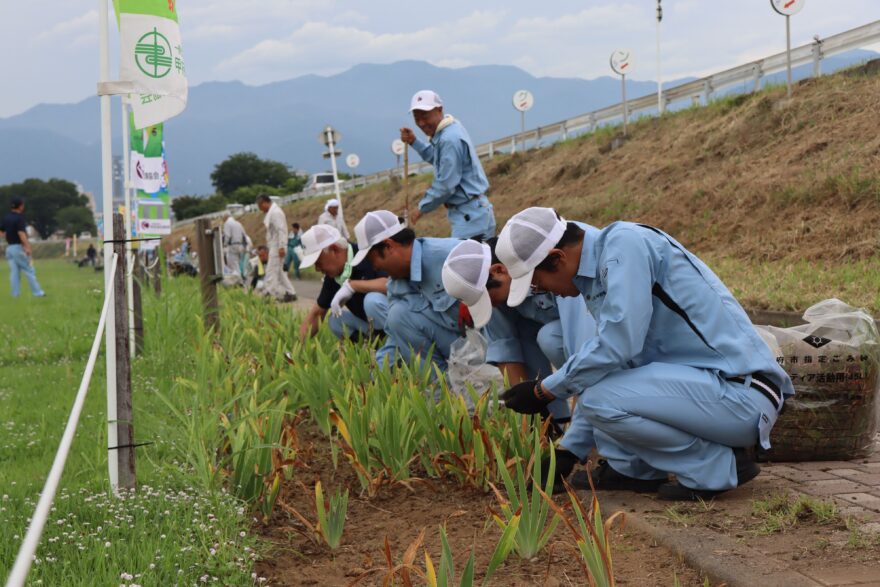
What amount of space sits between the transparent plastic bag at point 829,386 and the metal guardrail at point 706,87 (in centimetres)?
972

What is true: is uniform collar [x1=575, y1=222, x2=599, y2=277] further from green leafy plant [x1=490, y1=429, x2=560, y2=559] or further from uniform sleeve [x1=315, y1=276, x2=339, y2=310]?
uniform sleeve [x1=315, y1=276, x2=339, y2=310]

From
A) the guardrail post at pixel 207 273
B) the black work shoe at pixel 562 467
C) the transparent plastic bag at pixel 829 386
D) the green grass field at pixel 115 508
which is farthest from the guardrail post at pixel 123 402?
the guardrail post at pixel 207 273

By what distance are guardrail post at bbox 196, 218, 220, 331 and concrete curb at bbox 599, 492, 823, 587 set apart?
5.02m

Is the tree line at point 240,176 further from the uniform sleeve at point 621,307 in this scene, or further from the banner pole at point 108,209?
the uniform sleeve at point 621,307

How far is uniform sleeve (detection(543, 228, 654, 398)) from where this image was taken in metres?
3.36

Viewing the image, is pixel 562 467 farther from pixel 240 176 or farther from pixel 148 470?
pixel 240 176

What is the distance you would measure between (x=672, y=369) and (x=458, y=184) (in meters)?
3.81

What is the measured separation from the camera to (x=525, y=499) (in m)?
2.92

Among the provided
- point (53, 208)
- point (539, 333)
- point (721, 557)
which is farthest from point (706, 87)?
point (53, 208)

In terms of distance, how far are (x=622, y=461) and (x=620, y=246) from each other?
0.81m

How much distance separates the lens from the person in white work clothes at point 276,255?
1427 cm

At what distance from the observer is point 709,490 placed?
3.46 metres

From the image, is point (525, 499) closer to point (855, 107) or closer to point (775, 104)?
point (855, 107)

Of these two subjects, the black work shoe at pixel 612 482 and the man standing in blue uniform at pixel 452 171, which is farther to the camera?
the man standing in blue uniform at pixel 452 171
